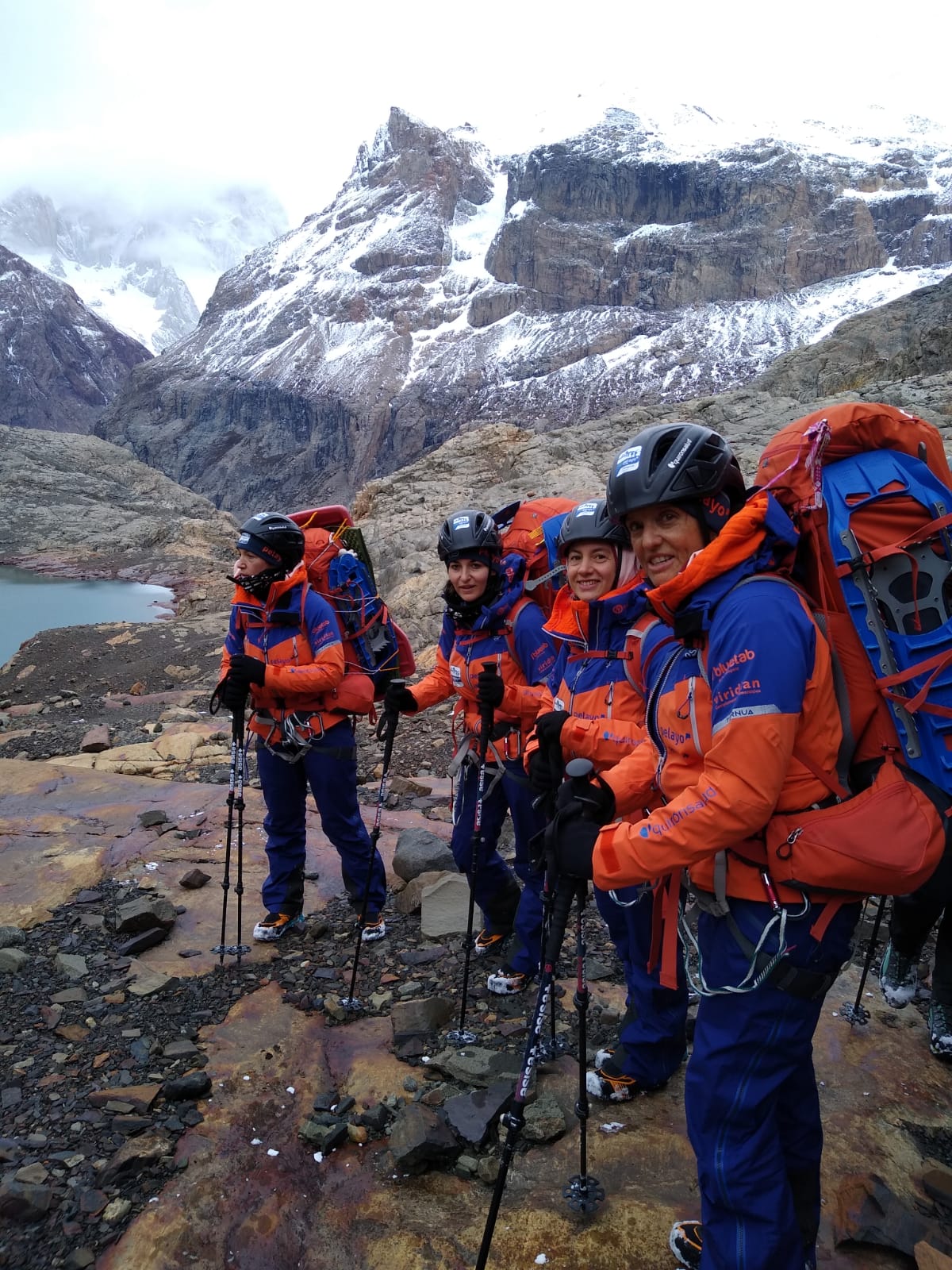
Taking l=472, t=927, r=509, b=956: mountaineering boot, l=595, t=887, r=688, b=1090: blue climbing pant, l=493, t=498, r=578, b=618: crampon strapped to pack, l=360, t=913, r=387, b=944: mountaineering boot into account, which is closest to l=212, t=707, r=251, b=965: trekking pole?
l=360, t=913, r=387, b=944: mountaineering boot

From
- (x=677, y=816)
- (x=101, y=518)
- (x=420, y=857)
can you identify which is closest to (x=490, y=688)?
(x=677, y=816)

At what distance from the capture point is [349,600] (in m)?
6.53

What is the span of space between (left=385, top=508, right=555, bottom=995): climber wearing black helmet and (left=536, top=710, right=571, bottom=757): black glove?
101cm

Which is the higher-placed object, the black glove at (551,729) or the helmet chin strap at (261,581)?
the helmet chin strap at (261,581)

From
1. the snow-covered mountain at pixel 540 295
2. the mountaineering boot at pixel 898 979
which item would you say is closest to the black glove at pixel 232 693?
the mountaineering boot at pixel 898 979

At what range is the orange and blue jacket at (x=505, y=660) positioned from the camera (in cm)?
498

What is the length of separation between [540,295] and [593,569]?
159213 mm

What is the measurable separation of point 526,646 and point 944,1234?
11.3 ft

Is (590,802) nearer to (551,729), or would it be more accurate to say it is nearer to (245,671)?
(551,729)

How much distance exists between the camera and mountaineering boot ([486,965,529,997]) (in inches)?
203

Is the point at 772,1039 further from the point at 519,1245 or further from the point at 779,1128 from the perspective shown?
the point at 519,1245

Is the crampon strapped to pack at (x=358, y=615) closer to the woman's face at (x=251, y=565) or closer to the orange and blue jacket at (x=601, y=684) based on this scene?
the woman's face at (x=251, y=565)

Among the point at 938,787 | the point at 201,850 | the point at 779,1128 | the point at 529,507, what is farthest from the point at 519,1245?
the point at 201,850

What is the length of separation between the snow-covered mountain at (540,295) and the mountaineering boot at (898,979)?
10810 centimetres
